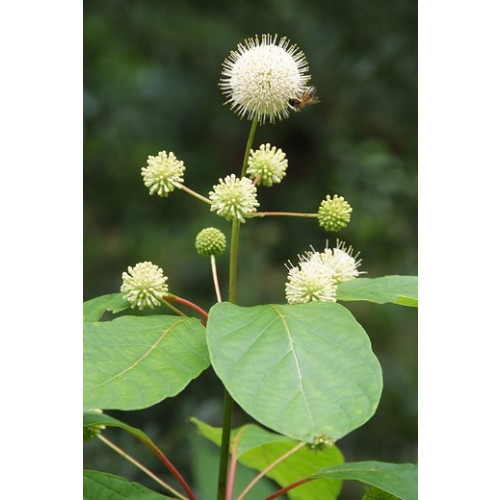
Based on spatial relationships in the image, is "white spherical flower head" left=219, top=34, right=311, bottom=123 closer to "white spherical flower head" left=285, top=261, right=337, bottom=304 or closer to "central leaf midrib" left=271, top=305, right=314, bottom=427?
"white spherical flower head" left=285, top=261, right=337, bottom=304

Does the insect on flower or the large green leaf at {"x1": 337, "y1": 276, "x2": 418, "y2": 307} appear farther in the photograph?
the insect on flower

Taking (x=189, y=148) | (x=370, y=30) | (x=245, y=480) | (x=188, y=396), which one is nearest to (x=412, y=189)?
(x=370, y=30)

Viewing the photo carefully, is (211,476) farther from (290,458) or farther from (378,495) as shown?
(378,495)

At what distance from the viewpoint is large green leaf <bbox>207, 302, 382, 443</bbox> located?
4.34 ft

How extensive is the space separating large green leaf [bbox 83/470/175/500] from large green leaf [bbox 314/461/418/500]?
39 centimetres

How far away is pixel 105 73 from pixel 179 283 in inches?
58.7

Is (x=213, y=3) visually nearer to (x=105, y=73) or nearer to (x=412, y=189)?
(x=105, y=73)

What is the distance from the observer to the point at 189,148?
18.6 ft

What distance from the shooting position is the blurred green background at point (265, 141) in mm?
5199

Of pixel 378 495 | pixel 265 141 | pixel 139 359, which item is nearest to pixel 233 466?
pixel 378 495

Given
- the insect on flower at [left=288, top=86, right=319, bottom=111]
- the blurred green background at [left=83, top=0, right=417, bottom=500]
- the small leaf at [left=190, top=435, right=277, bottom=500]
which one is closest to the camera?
the insect on flower at [left=288, top=86, right=319, bottom=111]

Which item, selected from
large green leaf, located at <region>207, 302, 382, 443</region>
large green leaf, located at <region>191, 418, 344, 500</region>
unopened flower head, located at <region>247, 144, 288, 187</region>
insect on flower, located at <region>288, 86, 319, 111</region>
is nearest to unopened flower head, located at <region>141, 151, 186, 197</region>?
unopened flower head, located at <region>247, 144, 288, 187</region>
